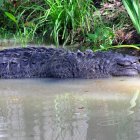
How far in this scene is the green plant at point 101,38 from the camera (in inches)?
289

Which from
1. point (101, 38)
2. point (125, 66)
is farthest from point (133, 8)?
point (125, 66)

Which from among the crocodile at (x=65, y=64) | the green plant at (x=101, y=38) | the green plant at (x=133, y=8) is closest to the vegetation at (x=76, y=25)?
the green plant at (x=101, y=38)

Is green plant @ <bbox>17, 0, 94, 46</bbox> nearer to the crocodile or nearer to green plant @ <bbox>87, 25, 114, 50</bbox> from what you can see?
green plant @ <bbox>87, 25, 114, 50</bbox>

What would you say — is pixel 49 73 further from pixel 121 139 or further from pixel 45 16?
pixel 121 139

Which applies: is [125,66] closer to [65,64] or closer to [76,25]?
[65,64]

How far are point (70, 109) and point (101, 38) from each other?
306 cm

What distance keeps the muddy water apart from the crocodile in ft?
0.74

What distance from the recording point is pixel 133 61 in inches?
245

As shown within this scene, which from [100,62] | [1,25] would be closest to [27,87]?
[100,62]

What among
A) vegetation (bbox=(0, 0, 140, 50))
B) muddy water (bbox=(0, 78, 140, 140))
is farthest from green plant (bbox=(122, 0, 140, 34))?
muddy water (bbox=(0, 78, 140, 140))

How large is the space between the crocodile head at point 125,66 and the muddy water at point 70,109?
21cm

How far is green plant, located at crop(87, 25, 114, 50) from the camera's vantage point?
7.34 meters

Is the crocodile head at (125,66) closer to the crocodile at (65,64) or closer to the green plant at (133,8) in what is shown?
the crocodile at (65,64)

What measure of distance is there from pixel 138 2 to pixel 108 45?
2.90 ft
